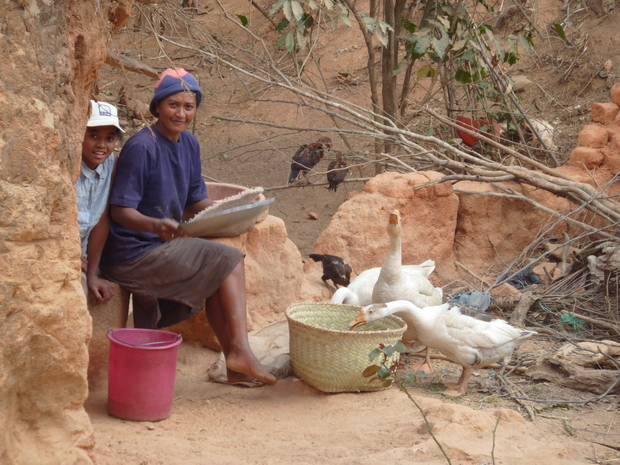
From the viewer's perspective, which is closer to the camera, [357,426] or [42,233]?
[42,233]

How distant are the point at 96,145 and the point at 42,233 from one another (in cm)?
134

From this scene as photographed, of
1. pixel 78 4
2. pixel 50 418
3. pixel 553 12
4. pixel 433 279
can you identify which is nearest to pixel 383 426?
pixel 50 418

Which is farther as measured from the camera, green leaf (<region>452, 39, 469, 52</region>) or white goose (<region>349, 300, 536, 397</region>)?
green leaf (<region>452, 39, 469, 52</region>)

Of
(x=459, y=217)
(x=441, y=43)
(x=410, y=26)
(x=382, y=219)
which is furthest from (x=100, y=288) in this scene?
(x=410, y=26)

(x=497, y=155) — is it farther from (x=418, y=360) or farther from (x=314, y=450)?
(x=314, y=450)

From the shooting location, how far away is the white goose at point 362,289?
15.2ft

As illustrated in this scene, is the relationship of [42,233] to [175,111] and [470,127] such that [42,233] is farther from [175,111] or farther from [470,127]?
[470,127]

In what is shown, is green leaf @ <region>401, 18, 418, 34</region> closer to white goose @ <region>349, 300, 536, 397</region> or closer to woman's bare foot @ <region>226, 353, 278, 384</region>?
white goose @ <region>349, 300, 536, 397</region>

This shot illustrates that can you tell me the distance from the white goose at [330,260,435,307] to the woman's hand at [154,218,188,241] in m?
1.61

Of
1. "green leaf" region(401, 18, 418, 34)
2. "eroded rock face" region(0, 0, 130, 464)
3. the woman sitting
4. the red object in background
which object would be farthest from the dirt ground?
"green leaf" region(401, 18, 418, 34)

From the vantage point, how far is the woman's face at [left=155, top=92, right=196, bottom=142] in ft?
11.6

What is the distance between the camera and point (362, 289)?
4840 millimetres

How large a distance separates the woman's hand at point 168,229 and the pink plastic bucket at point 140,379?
1.77 feet

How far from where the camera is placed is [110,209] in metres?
3.38
